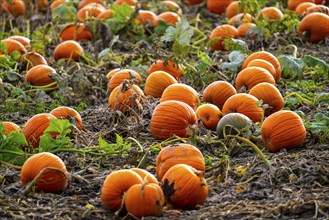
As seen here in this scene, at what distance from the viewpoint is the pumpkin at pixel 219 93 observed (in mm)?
6199

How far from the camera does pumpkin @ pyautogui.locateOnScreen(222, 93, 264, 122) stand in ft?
19.0

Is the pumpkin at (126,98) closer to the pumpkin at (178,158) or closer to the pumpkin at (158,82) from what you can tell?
the pumpkin at (158,82)

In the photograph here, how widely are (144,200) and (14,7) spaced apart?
6.42 m

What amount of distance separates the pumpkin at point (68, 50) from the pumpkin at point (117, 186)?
3832mm

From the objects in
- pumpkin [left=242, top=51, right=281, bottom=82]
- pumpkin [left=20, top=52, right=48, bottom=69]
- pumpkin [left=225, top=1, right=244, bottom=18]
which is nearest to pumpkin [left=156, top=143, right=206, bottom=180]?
pumpkin [left=242, top=51, right=281, bottom=82]

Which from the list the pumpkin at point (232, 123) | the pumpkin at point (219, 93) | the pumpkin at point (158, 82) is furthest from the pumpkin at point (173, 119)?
the pumpkin at point (158, 82)

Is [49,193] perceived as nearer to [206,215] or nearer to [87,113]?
[206,215]

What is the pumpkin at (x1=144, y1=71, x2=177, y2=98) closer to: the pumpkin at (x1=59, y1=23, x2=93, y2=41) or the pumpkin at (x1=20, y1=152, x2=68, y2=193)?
the pumpkin at (x1=20, y1=152, x2=68, y2=193)

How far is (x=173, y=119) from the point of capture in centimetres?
558

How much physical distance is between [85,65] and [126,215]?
3.74 meters

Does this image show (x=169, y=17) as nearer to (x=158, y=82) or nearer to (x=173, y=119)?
(x=158, y=82)

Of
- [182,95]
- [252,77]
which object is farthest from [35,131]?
[252,77]

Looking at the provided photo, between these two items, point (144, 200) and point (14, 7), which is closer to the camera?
point (144, 200)

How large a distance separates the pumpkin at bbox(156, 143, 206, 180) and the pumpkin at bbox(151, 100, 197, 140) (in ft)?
2.15
